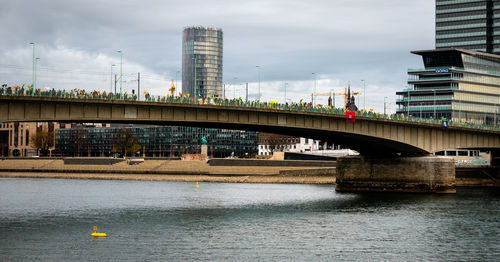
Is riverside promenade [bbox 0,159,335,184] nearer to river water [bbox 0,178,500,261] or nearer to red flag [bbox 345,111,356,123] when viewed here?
river water [bbox 0,178,500,261]

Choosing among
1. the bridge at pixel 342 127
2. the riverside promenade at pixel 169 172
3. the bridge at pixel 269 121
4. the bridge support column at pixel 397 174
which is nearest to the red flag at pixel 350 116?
the bridge at pixel 342 127

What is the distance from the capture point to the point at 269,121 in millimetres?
84875

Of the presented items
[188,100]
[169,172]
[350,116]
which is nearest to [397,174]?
[350,116]

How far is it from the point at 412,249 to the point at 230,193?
57.7 metres

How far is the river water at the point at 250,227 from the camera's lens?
48750 mm

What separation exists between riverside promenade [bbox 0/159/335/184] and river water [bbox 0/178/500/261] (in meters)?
42.4

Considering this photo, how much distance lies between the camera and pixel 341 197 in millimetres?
97125

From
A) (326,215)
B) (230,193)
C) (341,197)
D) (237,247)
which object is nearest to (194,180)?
(230,193)

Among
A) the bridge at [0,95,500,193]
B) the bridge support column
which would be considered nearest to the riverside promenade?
the bridge support column

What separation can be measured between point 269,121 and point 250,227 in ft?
79.9

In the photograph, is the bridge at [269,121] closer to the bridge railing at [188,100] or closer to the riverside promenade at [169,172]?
the bridge railing at [188,100]

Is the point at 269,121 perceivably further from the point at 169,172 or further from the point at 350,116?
the point at 169,172

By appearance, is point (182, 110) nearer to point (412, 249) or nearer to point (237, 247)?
point (237, 247)

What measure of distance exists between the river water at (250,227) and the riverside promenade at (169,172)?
4243 cm
